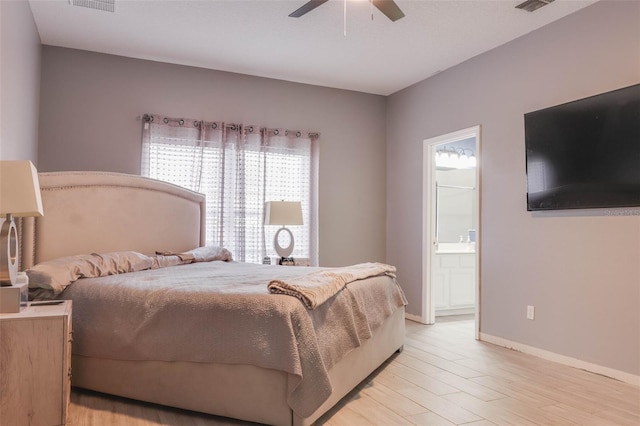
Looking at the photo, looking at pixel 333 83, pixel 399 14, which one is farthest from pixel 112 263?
pixel 333 83

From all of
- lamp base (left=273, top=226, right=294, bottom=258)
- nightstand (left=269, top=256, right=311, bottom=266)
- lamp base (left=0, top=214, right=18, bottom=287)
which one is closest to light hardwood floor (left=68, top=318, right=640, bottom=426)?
lamp base (left=0, top=214, right=18, bottom=287)

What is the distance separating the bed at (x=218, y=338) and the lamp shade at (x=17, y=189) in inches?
30.5

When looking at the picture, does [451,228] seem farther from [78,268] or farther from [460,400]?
[78,268]

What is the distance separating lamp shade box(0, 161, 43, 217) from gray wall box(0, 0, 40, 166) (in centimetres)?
86

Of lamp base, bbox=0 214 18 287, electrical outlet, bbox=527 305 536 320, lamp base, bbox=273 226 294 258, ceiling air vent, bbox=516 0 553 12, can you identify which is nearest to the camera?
lamp base, bbox=0 214 18 287

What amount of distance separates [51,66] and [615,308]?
211 inches

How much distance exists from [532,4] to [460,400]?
116 inches

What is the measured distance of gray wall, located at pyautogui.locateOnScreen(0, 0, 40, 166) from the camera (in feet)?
9.27

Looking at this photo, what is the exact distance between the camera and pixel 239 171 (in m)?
5.17

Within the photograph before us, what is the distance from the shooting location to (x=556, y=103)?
3.85 meters

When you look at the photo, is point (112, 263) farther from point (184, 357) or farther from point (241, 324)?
point (241, 324)

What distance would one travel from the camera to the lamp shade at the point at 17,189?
207 centimetres

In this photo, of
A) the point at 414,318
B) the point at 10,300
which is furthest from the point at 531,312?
the point at 10,300

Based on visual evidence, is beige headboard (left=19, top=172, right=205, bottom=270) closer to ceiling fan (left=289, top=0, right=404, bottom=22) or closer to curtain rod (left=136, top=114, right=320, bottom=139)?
curtain rod (left=136, top=114, right=320, bottom=139)
